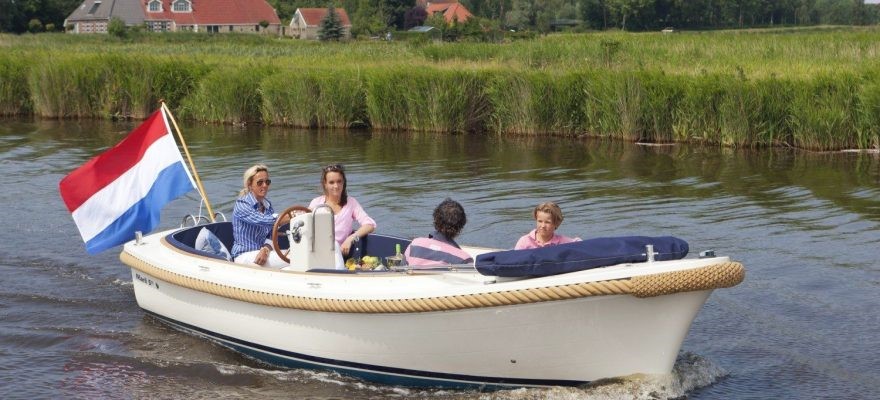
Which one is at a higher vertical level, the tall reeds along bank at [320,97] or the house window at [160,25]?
the house window at [160,25]

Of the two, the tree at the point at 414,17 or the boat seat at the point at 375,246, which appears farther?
the tree at the point at 414,17

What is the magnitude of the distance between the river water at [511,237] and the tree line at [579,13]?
2562 inches

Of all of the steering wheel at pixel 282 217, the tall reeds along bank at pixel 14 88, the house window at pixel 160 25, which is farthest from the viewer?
the house window at pixel 160 25

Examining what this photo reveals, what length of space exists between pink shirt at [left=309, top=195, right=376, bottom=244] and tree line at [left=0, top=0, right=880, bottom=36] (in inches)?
2994

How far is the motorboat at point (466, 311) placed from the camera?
6.86m

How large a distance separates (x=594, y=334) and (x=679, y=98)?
14.3 meters

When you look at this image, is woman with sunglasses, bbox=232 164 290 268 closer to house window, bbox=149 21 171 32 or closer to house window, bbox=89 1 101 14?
house window, bbox=149 21 171 32

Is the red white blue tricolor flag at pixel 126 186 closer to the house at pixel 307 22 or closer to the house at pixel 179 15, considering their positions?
the house at pixel 179 15

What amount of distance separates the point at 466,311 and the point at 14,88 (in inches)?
899

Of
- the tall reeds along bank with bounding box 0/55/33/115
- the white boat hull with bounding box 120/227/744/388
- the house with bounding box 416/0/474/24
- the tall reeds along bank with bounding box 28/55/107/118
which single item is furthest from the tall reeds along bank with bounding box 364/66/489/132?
the house with bounding box 416/0/474/24

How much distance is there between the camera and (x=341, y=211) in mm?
9086

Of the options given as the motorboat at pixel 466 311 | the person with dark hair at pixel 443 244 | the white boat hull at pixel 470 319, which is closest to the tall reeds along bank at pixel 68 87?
the motorboat at pixel 466 311

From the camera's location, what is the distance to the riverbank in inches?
781

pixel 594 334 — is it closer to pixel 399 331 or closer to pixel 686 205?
pixel 399 331
